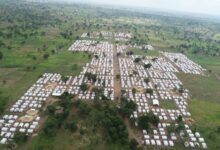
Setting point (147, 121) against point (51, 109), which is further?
point (51, 109)

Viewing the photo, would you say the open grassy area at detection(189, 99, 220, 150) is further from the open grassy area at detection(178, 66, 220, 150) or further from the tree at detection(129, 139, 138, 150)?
the tree at detection(129, 139, 138, 150)

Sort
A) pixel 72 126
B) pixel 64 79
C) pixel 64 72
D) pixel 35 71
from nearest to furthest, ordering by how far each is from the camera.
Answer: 1. pixel 72 126
2. pixel 64 79
3. pixel 35 71
4. pixel 64 72

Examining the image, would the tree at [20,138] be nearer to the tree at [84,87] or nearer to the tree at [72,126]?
the tree at [72,126]

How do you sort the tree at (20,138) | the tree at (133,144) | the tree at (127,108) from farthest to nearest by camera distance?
the tree at (127,108)
the tree at (20,138)
the tree at (133,144)

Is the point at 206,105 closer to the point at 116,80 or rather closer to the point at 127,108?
the point at 127,108

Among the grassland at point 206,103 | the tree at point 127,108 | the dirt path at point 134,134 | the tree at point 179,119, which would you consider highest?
the tree at point 127,108

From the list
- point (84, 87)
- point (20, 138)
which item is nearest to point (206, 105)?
point (84, 87)

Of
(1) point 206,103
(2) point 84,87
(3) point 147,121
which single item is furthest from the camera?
(1) point 206,103

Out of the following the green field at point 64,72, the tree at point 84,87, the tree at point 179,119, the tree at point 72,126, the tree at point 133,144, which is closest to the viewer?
the tree at point 133,144

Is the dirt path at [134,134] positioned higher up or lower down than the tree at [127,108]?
lower down

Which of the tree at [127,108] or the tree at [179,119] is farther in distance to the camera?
the tree at [179,119]

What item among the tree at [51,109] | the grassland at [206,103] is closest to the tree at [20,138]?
the tree at [51,109]

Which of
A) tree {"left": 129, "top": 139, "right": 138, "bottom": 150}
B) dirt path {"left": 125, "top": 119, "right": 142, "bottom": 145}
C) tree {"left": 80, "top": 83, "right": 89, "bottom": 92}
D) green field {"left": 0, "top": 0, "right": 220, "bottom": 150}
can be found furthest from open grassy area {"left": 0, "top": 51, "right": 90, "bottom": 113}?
tree {"left": 129, "top": 139, "right": 138, "bottom": 150}
